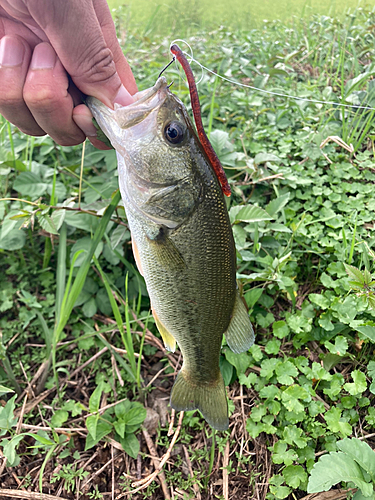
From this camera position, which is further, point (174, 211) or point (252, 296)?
point (252, 296)

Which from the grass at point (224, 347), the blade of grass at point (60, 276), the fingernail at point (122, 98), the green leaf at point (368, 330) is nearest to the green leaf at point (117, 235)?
the grass at point (224, 347)

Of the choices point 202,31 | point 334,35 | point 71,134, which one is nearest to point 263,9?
point 202,31

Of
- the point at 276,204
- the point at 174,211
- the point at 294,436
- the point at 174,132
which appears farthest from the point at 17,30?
the point at 294,436

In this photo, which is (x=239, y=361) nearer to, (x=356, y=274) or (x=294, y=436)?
(x=294, y=436)

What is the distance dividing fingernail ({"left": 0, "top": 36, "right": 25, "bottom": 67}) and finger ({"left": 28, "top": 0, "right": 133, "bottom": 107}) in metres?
0.19

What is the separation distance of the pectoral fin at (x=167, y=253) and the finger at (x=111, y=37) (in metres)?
0.91

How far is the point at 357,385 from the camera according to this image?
1910mm

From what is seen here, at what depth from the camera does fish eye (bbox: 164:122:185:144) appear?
4.52ft

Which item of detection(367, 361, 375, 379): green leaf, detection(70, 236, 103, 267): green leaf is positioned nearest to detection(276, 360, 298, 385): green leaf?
A: detection(367, 361, 375, 379): green leaf

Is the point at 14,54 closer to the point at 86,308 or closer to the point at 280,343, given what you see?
the point at 86,308

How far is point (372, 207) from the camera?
8.53ft

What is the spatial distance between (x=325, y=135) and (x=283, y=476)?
2537 millimetres

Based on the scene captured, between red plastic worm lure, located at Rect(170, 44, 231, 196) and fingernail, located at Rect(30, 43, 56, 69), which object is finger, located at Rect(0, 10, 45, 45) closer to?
fingernail, located at Rect(30, 43, 56, 69)

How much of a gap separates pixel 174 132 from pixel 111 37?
2.35 feet
